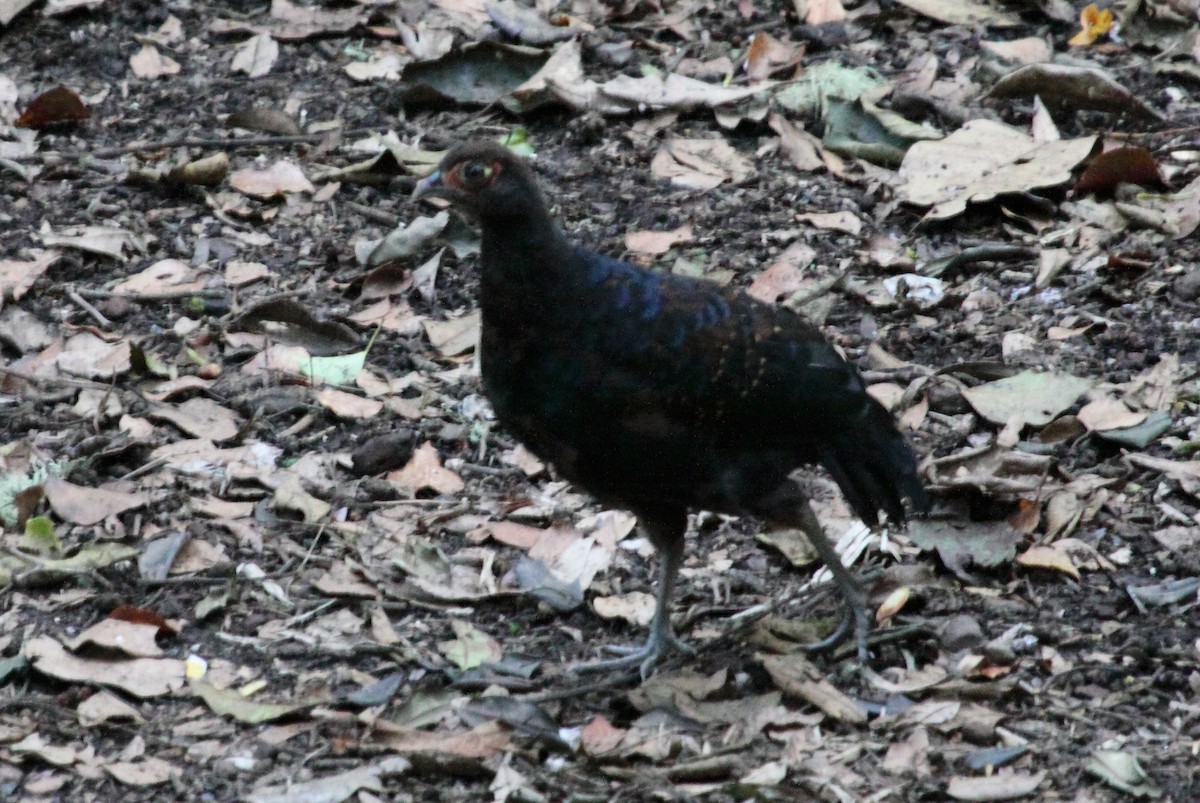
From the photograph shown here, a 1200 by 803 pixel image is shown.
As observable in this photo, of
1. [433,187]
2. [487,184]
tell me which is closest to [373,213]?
[433,187]

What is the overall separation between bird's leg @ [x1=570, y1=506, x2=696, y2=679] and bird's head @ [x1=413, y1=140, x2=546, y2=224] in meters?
1.05

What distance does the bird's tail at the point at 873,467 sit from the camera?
5352mm

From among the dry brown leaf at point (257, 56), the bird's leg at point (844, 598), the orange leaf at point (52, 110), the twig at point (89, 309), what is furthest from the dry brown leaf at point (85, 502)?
the dry brown leaf at point (257, 56)

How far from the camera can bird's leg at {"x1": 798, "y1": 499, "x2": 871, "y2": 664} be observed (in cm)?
523

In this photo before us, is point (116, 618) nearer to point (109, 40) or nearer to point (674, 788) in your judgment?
point (674, 788)

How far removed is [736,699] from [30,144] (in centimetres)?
474

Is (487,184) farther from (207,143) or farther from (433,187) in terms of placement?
(207,143)

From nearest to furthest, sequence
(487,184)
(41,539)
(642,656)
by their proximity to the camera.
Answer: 1. (487,184)
2. (642,656)
3. (41,539)

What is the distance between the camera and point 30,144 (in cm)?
788

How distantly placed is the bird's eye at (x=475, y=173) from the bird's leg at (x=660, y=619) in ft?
3.83

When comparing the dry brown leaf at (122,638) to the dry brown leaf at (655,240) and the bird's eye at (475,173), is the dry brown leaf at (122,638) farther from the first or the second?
the dry brown leaf at (655,240)

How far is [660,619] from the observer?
17.4 ft

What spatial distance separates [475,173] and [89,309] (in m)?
2.56

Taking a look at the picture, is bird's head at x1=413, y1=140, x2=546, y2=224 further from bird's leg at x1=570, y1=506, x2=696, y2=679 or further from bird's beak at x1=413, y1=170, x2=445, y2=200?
bird's leg at x1=570, y1=506, x2=696, y2=679
